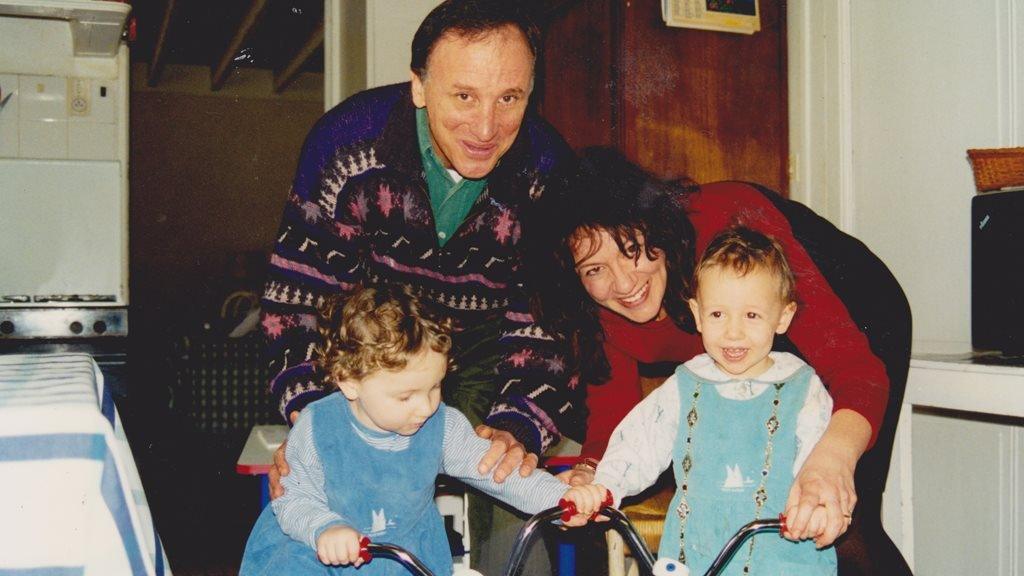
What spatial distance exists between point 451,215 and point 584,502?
2.07ft

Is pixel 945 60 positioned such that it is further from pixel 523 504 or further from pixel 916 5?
pixel 523 504

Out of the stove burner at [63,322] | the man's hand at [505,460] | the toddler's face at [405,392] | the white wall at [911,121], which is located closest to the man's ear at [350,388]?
the toddler's face at [405,392]

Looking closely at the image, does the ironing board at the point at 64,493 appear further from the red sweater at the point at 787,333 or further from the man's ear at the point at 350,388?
the red sweater at the point at 787,333

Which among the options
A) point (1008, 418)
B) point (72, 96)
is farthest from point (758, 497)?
point (72, 96)

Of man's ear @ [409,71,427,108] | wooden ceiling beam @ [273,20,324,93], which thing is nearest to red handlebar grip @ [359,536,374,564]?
man's ear @ [409,71,427,108]

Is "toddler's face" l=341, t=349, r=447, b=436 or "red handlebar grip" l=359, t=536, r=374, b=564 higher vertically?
"toddler's face" l=341, t=349, r=447, b=436

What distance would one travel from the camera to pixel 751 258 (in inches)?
56.6

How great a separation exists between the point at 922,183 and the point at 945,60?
33 centimetres

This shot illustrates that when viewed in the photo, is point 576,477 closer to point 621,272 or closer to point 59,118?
point 621,272

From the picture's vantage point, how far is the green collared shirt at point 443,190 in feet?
5.33

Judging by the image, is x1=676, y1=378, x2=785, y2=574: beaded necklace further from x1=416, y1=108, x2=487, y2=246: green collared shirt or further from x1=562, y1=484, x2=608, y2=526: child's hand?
x1=416, y1=108, x2=487, y2=246: green collared shirt

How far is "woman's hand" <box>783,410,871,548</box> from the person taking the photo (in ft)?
3.90

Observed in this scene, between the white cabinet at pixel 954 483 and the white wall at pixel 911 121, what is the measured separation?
247mm

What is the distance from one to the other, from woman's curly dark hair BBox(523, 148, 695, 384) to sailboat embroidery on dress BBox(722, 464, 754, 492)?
33 centimetres
